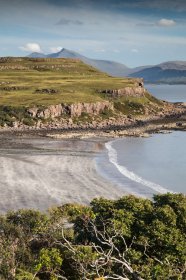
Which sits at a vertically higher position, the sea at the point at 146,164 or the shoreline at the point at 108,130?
the shoreline at the point at 108,130

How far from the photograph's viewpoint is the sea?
62.7 metres

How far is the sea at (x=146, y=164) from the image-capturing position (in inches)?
2468

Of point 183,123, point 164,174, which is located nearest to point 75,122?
point 183,123

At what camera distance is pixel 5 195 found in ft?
183

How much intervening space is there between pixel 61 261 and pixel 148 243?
5.96 meters

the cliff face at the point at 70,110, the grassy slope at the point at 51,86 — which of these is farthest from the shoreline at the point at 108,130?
the grassy slope at the point at 51,86

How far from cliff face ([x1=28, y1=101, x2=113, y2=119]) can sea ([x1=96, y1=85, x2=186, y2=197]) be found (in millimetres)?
26619

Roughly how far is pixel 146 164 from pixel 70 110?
55.1 meters

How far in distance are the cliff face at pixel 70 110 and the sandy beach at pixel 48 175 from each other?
26405 mm

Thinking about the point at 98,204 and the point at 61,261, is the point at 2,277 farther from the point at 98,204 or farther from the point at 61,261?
the point at 98,204

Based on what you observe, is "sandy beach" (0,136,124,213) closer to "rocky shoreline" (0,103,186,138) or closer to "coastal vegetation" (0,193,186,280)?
"rocky shoreline" (0,103,186,138)

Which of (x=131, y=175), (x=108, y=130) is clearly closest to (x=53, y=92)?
(x=108, y=130)

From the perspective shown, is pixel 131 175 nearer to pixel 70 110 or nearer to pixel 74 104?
pixel 70 110

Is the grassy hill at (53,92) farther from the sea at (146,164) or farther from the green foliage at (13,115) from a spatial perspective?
the sea at (146,164)
